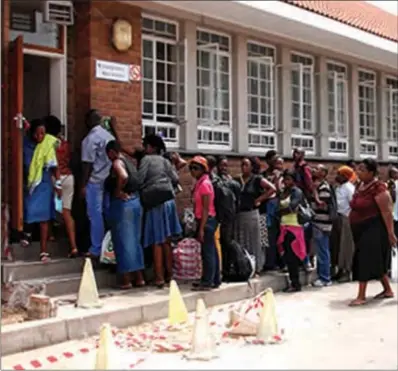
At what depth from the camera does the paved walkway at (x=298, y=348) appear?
5398 mm

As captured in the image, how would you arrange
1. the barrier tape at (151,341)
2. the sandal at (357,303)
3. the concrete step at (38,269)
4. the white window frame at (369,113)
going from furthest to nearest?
the white window frame at (369,113) < the sandal at (357,303) < the concrete step at (38,269) < the barrier tape at (151,341)

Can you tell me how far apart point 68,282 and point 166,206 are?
136 cm

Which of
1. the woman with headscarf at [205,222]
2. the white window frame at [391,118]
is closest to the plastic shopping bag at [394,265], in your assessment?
the woman with headscarf at [205,222]

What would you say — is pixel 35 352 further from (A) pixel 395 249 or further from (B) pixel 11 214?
(A) pixel 395 249

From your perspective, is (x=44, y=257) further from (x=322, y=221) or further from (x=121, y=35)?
(x=322, y=221)

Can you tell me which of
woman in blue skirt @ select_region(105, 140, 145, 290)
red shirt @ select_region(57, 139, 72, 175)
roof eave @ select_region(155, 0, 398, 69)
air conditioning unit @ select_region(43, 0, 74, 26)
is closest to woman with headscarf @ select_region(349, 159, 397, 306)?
woman in blue skirt @ select_region(105, 140, 145, 290)

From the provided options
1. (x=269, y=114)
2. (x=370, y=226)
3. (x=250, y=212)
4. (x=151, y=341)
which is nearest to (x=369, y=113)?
(x=269, y=114)

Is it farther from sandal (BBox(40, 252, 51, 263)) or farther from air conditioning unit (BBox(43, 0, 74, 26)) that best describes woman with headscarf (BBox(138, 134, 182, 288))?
air conditioning unit (BBox(43, 0, 74, 26))

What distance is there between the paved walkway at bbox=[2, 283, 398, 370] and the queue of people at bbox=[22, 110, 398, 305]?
687 mm

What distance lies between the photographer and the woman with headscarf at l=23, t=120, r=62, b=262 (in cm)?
738

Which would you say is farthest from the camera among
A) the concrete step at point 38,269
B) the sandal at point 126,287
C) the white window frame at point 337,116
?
the white window frame at point 337,116

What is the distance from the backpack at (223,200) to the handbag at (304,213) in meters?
1.05

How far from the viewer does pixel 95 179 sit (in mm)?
7660

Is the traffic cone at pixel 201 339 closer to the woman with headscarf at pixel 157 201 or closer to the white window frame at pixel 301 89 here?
the woman with headscarf at pixel 157 201
